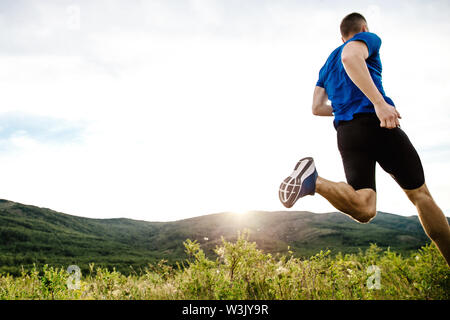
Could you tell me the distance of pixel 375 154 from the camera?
265 centimetres

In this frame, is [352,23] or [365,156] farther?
[352,23]

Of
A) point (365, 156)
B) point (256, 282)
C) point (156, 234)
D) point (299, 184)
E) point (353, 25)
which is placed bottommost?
point (156, 234)

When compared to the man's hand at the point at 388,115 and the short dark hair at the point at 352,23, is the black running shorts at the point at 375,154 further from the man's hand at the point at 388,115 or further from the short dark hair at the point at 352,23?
the short dark hair at the point at 352,23

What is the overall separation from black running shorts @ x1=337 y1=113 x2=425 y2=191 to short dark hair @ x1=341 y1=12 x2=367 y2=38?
995mm

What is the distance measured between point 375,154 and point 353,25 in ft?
4.76

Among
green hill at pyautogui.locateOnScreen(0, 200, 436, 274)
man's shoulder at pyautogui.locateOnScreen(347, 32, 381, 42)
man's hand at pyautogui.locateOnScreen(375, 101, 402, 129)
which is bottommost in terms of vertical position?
green hill at pyautogui.locateOnScreen(0, 200, 436, 274)

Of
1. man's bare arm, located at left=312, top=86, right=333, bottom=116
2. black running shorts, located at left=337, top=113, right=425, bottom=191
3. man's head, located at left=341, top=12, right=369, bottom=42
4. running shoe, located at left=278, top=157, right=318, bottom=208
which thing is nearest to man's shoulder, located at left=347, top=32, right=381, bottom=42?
man's head, located at left=341, top=12, right=369, bottom=42

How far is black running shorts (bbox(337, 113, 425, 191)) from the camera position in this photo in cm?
253

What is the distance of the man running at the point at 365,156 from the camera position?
245 centimetres

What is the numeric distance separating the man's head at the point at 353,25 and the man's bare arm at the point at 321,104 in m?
0.69

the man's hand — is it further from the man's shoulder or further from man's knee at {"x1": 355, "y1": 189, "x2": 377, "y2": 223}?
the man's shoulder

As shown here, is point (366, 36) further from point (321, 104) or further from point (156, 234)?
point (156, 234)

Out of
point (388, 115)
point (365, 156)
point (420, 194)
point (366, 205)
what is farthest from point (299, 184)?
point (420, 194)
